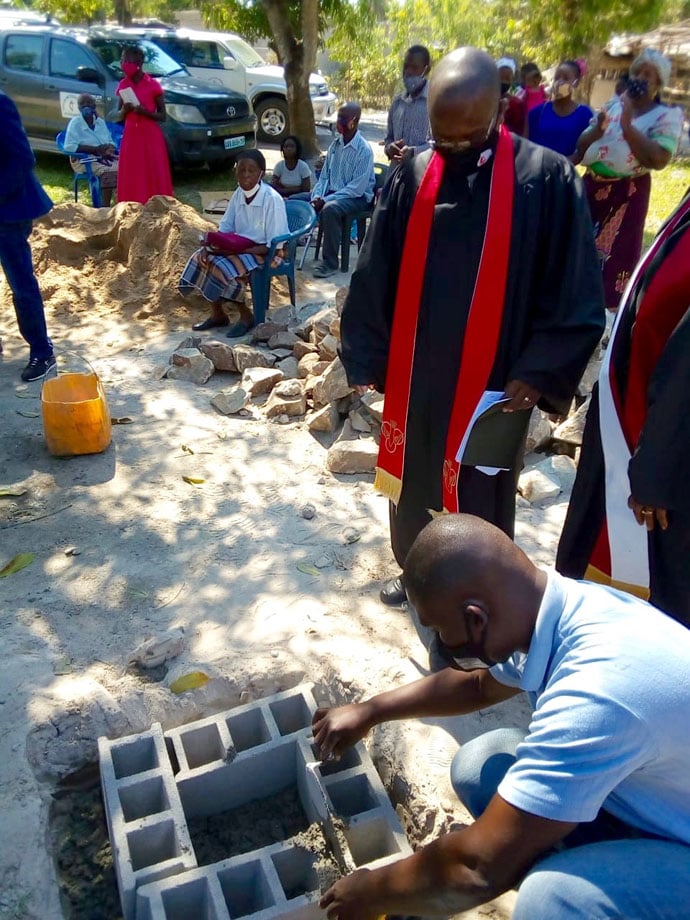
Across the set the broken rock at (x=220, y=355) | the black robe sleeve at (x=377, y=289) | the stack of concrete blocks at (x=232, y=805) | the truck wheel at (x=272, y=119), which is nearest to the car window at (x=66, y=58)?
the truck wheel at (x=272, y=119)

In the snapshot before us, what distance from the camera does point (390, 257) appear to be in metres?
2.73

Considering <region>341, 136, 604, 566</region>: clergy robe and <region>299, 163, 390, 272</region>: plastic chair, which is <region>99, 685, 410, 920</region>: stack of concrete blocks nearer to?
<region>341, 136, 604, 566</region>: clergy robe

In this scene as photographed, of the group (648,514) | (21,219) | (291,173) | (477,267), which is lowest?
(648,514)

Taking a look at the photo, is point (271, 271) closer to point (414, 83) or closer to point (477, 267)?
point (414, 83)

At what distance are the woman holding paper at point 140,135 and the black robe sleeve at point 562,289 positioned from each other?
6154mm

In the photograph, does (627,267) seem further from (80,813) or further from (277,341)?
(80,813)

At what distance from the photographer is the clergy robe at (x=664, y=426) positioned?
1995 millimetres

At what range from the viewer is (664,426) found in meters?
2.02

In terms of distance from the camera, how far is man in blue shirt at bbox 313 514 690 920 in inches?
52.4

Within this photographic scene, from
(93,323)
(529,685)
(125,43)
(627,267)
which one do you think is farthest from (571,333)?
(125,43)

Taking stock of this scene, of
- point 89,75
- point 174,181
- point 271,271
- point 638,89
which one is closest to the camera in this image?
point 638,89

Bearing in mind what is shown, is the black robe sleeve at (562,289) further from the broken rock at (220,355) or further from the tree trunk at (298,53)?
the tree trunk at (298,53)

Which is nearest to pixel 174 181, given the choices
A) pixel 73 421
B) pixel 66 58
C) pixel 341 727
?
pixel 66 58

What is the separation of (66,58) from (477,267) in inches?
414
